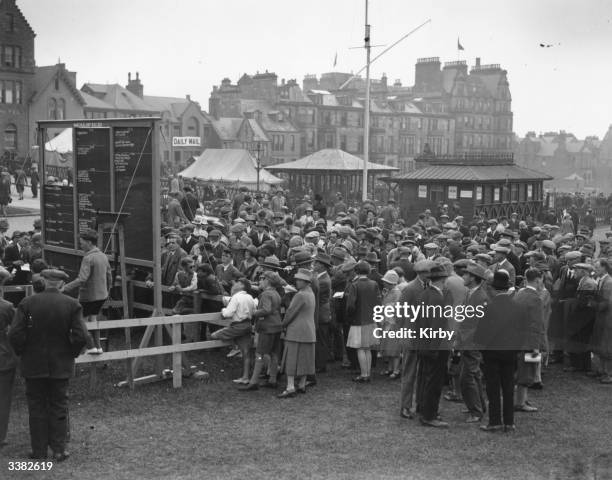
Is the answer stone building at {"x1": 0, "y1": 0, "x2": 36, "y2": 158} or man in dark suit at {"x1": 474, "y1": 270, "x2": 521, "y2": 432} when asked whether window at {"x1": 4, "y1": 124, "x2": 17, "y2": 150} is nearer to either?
stone building at {"x1": 0, "y1": 0, "x2": 36, "y2": 158}

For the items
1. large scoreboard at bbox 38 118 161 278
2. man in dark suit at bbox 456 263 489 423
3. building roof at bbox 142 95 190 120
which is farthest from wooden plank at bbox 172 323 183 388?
building roof at bbox 142 95 190 120

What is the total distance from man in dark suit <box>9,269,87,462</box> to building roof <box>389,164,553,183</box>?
96.9 feet

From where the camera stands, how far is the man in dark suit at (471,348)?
1027 centimetres

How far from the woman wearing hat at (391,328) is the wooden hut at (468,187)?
23275 mm

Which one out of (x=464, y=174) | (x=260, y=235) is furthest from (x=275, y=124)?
(x=260, y=235)

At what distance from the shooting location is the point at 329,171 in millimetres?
45625

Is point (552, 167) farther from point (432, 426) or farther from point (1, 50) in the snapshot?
point (432, 426)

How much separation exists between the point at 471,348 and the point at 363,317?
2.21 metres

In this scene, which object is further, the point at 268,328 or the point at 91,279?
the point at 268,328

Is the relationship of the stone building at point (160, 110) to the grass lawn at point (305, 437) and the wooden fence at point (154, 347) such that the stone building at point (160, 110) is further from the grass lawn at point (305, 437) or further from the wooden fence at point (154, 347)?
the grass lawn at point (305, 437)

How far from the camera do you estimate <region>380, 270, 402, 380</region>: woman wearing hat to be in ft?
39.8

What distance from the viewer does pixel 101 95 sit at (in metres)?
77.7

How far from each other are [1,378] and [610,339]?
8.91 metres

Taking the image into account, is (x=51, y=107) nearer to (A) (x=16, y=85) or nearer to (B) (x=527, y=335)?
(A) (x=16, y=85)
